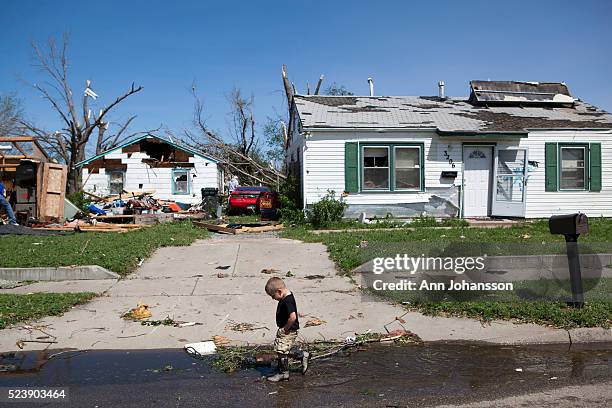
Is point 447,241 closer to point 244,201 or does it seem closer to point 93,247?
point 93,247

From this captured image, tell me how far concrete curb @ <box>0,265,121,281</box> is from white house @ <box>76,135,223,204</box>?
14.0 m

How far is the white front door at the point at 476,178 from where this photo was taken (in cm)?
1620

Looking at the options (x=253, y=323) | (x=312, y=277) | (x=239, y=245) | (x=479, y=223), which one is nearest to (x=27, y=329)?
(x=253, y=323)

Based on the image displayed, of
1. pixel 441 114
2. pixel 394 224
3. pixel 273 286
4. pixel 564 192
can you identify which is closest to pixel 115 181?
pixel 394 224

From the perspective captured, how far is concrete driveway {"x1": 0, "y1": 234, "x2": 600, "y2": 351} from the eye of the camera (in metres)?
6.00

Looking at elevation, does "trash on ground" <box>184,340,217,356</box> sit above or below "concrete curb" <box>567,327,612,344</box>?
below

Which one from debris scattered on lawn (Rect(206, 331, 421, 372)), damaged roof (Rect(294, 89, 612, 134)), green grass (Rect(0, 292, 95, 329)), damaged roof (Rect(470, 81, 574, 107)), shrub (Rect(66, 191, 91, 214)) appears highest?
damaged roof (Rect(470, 81, 574, 107))

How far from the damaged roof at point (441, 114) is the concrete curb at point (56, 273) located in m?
8.24

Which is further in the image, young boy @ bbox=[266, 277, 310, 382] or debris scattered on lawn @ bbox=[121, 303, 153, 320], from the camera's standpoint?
debris scattered on lawn @ bbox=[121, 303, 153, 320]

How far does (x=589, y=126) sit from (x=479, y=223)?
514cm

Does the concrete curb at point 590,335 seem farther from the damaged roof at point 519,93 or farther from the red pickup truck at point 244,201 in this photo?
the red pickup truck at point 244,201

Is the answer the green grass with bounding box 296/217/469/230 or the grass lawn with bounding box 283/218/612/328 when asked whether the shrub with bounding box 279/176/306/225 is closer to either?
the green grass with bounding box 296/217/469/230

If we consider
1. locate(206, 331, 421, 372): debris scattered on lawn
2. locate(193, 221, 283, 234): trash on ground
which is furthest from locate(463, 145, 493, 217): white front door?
locate(206, 331, 421, 372): debris scattered on lawn

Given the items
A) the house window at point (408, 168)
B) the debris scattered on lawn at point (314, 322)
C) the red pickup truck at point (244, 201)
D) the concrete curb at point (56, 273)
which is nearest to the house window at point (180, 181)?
the red pickup truck at point (244, 201)
